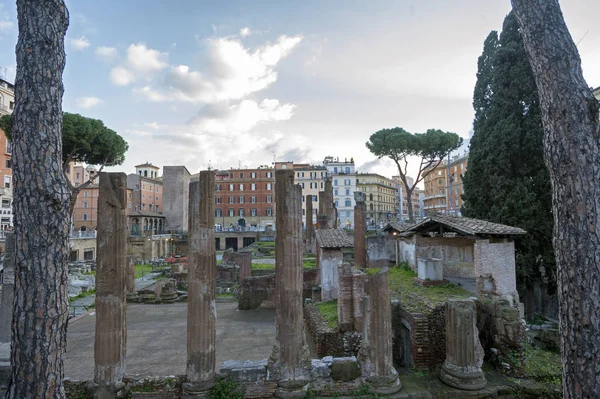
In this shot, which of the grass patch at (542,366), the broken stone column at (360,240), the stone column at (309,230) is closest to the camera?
the grass patch at (542,366)

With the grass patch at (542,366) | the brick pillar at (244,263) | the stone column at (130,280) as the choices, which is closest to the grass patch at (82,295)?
the stone column at (130,280)

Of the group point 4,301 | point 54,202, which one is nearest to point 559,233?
point 54,202

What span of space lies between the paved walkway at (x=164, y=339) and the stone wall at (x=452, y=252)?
7003 mm

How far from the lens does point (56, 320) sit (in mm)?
3293

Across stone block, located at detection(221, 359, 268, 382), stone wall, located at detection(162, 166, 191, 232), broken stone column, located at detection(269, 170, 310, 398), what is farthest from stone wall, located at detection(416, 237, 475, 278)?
stone wall, located at detection(162, 166, 191, 232)

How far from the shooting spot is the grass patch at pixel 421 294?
836cm

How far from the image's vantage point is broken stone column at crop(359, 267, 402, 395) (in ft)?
20.0

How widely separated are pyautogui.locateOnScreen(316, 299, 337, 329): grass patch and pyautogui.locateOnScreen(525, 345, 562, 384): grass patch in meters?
4.56

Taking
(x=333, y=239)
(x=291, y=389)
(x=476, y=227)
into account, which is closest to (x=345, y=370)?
(x=291, y=389)

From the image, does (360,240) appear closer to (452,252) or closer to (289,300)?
(452,252)

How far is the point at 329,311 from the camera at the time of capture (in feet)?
35.3

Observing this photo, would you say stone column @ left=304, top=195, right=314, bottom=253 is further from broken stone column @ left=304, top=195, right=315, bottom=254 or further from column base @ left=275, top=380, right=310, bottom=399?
column base @ left=275, top=380, right=310, bottom=399

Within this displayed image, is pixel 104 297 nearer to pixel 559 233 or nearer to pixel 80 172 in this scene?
pixel 559 233

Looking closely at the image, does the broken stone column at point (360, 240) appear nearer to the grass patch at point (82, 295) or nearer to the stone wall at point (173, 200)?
the grass patch at point (82, 295)
